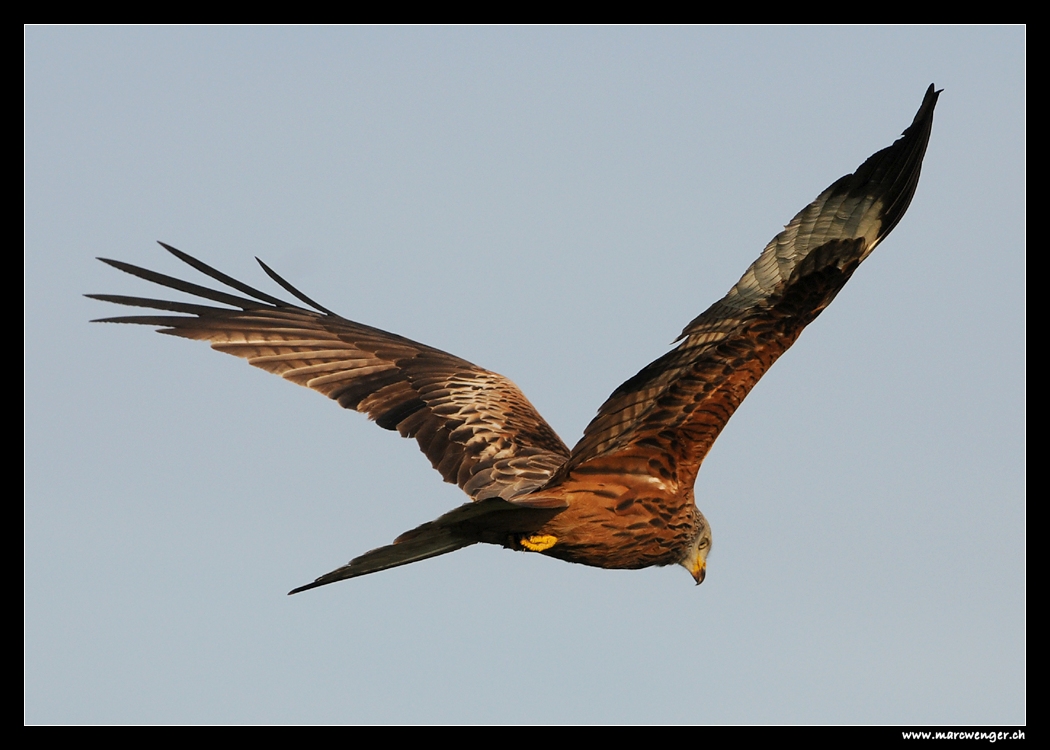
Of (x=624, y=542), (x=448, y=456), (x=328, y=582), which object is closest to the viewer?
(x=328, y=582)

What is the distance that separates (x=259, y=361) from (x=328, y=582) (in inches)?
113

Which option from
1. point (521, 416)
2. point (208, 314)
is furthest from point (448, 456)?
point (208, 314)

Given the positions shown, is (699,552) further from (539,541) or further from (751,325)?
(751,325)

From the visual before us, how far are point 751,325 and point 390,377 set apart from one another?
356cm

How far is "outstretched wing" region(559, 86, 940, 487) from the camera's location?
28.1ft

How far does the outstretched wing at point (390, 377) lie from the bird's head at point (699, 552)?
1.21 m

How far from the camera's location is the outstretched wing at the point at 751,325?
A: 8570 millimetres

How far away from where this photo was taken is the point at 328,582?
8.38m

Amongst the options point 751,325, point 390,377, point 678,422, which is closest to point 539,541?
point 678,422

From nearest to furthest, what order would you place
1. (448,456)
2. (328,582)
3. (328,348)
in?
1. (328,582)
2. (448,456)
3. (328,348)

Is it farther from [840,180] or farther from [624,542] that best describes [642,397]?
[840,180]

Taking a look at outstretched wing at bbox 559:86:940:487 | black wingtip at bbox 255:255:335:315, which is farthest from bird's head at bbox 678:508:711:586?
black wingtip at bbox 255:255:335:315

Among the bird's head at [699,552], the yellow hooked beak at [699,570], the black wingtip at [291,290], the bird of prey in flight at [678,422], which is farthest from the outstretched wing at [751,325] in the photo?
the black wingtip at [291,290]

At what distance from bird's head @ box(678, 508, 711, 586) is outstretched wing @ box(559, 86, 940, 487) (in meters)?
0.40
